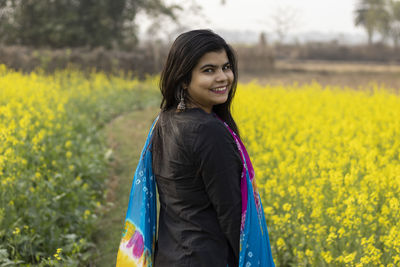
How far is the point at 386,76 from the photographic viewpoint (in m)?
20.5

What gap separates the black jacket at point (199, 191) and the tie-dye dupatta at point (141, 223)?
0.12m

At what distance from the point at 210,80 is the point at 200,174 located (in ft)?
1.29

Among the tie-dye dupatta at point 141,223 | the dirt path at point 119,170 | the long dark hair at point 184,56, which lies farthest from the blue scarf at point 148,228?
the dirt path at point 119,170

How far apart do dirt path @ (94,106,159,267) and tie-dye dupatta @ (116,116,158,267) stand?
2016 millimetres

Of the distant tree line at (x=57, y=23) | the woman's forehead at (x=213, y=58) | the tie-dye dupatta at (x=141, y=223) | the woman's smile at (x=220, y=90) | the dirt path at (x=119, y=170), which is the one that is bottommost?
the dirt path at (x=119, y=170)

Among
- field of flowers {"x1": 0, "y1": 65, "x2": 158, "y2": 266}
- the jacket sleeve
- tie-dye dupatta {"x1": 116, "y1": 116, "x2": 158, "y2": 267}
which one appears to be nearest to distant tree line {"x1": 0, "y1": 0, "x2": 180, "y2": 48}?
field of flowers {"x1": 0, "y1": 65, "x2": 158, "y2": 266}

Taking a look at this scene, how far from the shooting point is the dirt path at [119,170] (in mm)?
4127

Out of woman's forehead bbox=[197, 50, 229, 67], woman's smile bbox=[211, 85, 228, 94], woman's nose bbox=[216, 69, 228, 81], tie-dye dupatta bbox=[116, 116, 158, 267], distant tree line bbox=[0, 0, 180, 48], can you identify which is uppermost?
distant tree line bbox=[0, 0, 180, 48]

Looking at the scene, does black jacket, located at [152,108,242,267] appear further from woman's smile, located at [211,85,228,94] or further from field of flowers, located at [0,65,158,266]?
field of flowers, located at [0,65,158,266]

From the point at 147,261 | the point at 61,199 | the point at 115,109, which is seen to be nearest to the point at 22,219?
the point at 61,199

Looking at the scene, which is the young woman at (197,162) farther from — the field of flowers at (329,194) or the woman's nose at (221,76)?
the field of flowers at (329,194)

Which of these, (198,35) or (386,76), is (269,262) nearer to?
(198,35)

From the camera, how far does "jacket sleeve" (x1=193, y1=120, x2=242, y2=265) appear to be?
1.59m

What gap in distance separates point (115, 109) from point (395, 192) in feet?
28.4
